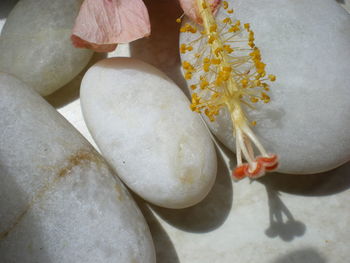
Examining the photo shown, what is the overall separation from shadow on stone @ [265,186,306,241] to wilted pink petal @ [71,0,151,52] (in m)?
0.31

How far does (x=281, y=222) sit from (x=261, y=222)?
3 centimetres

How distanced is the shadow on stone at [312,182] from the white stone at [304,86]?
6cm

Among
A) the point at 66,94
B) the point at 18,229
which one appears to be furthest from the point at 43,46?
A: the point at 18,229

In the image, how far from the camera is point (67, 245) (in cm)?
58

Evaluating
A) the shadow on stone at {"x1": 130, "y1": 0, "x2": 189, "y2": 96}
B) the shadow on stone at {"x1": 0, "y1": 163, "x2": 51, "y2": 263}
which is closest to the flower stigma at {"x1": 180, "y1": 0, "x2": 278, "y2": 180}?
the shadow on stone at {"x1": 130, "y1": 0, "x2": 189, "y2": 96}

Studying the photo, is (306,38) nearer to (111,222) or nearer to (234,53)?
(234,53)

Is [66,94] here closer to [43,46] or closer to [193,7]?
[43,46]

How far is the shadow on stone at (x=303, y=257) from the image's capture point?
→ 68 cm

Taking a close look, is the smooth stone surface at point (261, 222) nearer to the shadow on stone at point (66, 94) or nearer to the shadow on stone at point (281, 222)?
the shadow on stone at point (281, 222)

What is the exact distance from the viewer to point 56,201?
0.60m

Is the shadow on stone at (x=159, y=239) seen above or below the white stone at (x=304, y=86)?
below

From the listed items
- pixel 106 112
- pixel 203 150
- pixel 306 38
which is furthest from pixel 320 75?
pixel 106 112

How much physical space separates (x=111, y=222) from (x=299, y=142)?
270mm

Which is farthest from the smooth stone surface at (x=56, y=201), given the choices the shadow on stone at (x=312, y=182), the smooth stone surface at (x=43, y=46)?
the shadow on stone at (x=312, y=182)
